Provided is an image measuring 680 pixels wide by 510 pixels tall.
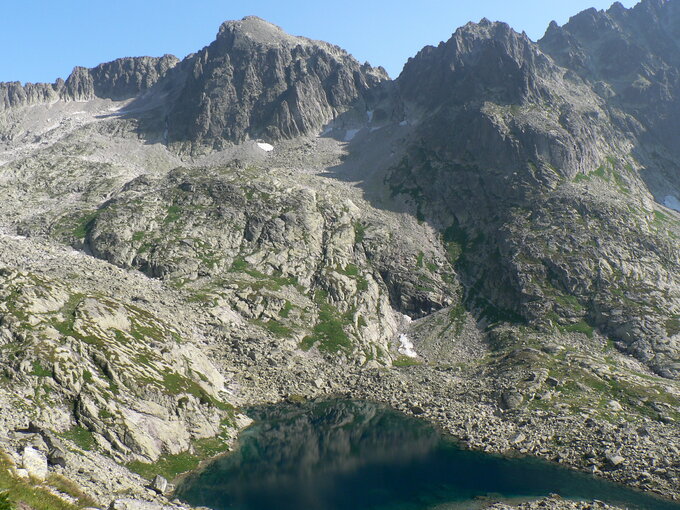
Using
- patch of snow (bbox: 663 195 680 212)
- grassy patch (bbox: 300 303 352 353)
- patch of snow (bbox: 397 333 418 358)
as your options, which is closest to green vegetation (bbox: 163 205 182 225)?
grassy patch (bbox: 300 303 352 353)

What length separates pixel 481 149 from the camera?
153625 millimetres

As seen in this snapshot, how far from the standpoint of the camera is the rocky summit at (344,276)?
50.4 m

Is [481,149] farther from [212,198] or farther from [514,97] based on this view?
[212,198]

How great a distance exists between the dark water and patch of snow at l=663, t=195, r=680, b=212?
14797cm

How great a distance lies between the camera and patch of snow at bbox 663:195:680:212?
531ft

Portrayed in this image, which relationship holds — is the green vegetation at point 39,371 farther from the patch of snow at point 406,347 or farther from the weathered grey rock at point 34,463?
the patch of snow at point 406,347

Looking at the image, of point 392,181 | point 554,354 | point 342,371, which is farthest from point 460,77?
point 342,371

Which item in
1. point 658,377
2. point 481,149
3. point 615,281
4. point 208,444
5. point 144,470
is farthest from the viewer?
point 481,149

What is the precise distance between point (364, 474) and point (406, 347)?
169 feet

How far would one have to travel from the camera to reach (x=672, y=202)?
164 meters

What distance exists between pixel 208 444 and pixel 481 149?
13178 cm

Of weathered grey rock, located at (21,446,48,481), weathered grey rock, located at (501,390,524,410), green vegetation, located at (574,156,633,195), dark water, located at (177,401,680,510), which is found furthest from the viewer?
green vegetation, located at (574,156,633,195)

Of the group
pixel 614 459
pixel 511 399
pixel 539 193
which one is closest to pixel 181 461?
pixel 614 459

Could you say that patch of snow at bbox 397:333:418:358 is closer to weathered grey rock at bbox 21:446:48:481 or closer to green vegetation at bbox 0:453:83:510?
weathered grey rock at bbox 21:446:48:481
